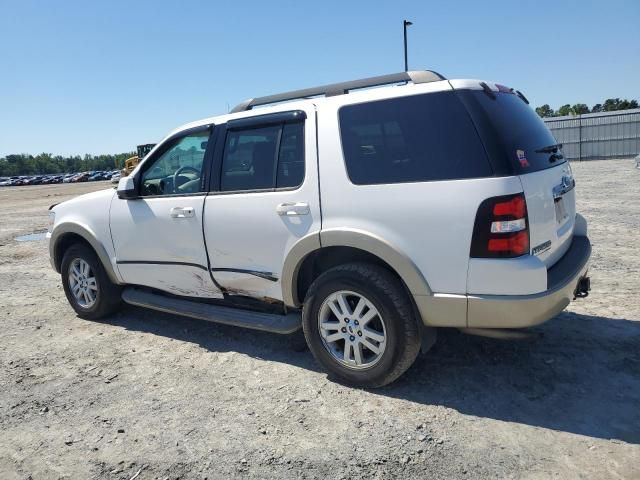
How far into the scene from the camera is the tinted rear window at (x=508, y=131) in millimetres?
2910

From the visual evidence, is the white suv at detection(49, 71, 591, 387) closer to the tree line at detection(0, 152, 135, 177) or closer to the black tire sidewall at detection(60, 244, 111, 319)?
the black tire sidewall at detection(60, 244, 111, 319)

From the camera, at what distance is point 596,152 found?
92.9 ft

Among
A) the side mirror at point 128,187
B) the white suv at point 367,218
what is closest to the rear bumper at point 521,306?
the white suv at point 367,218

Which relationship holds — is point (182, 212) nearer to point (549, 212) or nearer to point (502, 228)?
point (502, 228)

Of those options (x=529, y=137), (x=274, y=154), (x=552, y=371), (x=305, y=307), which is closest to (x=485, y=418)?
(x=552, y=371)

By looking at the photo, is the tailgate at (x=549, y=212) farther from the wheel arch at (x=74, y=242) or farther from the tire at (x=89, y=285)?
the tire at (x=89, y=285)

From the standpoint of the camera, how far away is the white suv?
114 inches

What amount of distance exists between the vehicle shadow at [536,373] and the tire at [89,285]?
3.64 ft

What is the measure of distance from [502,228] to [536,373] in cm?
128

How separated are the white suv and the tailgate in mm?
16

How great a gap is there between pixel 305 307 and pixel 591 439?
1892 millimetres

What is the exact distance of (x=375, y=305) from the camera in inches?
128

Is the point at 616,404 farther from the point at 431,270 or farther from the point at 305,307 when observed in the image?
the point at 305,307

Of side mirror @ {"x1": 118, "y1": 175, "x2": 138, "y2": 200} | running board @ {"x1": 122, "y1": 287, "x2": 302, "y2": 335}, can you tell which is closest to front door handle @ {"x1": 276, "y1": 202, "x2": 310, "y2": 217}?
running board @ {"x1": 122, "y1": 287, "x2": 302, "y2": 335}
